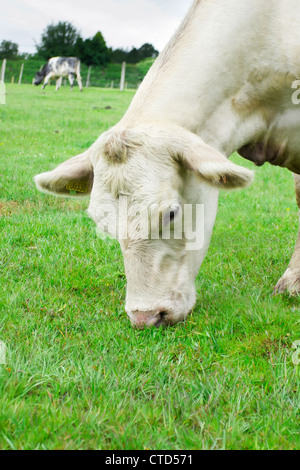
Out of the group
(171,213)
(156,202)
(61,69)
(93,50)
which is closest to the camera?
(156,202)

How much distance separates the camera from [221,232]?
5383mm

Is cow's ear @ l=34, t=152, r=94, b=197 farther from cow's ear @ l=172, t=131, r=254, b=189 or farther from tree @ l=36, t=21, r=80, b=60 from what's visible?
tree @ l=36, t=21, r=80, b=60

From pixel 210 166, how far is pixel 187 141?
0.29 metres

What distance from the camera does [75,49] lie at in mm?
67000

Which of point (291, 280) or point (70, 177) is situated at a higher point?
point (70, 177)

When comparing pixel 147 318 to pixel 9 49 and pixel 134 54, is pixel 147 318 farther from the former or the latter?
pixel 9 49

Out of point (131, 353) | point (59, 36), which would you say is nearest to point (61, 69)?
point (131, 353)

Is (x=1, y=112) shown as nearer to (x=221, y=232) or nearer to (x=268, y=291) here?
(x=221, y=232)

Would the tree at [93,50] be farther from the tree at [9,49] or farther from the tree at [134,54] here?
the tree at [9,49]

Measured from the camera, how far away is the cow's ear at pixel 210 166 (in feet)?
8.29

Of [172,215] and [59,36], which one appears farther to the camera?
[59,36]

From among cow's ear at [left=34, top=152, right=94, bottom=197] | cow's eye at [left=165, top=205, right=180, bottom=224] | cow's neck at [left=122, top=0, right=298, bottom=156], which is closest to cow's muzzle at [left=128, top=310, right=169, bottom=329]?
cow's eye at [left=165, top=205, right=180, bottom=224]

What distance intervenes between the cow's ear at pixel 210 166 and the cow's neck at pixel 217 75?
347mm

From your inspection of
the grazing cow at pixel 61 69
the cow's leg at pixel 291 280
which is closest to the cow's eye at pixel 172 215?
the cow's leg at pixel 291 280
